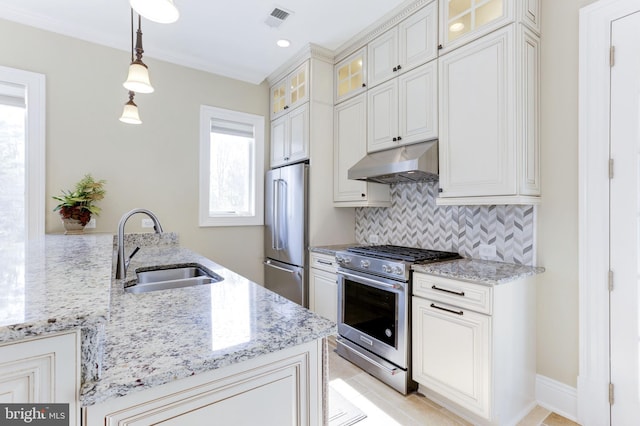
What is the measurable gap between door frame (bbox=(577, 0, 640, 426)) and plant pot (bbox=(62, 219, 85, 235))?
3774 mm

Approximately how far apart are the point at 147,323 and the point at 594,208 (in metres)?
2.31

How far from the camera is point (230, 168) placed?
3.75 metres

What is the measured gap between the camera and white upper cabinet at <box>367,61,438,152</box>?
7.67 ft

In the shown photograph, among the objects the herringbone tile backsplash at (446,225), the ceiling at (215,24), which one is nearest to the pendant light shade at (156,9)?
the ceiling at (215,24)

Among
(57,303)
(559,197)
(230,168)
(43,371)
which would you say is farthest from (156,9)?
(230,168)

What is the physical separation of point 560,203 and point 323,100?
7.50 ft

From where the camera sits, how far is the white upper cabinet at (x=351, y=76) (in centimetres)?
297

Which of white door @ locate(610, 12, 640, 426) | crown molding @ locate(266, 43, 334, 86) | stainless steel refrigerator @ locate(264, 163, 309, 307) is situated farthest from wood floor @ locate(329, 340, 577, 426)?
crown molding @ locate(266, 43, 334, 86)

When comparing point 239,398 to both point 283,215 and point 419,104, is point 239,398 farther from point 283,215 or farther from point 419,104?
point 283,215

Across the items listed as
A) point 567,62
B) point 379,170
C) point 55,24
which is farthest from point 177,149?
point 567,62

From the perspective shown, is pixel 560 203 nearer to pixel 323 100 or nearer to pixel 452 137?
pixel 452 137

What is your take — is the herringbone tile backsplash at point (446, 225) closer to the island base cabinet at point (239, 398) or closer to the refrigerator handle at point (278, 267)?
the refrigerator handle at point (278, 267)

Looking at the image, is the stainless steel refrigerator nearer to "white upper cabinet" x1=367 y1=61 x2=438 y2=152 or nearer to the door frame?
"white upper cabinet" x1=367 y1=61 x2=438 y2=152

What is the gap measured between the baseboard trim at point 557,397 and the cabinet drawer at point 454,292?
2.60 ft
